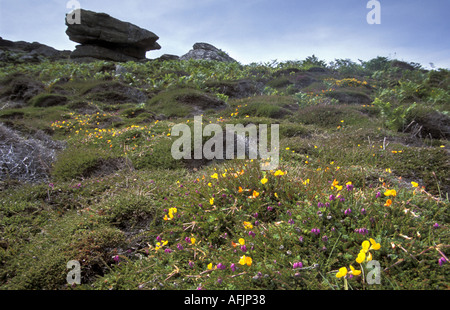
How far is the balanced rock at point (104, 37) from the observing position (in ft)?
102

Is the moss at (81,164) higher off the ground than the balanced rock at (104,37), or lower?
lower

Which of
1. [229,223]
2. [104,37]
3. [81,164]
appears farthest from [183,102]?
[104,37]

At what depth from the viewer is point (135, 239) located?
112 inches

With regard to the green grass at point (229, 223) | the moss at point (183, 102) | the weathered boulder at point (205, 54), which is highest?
the weathered boulder at point (205, 54)

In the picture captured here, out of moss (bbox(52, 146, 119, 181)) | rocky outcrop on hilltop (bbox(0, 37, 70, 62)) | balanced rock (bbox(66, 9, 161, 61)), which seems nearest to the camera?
moss (bbox(52, 146, 119, 181))

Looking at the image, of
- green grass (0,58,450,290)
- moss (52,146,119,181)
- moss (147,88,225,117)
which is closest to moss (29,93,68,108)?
moss (147,88,225,117)

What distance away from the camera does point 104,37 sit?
31344 mm

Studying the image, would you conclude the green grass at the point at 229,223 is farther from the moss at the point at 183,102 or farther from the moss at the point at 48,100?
the moss at the point at 48,100

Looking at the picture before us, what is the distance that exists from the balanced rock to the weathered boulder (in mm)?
5917

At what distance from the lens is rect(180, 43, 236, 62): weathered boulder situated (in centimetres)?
3203

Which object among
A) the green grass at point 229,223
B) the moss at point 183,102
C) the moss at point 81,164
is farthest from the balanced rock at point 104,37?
the green grass at point 229,223

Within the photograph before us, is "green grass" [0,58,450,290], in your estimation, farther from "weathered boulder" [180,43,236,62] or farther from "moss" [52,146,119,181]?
"weathered boulder" [180,43,236,62]

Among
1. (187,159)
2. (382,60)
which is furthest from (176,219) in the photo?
(382,60)

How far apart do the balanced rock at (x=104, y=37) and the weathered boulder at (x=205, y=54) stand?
19.4 ft
